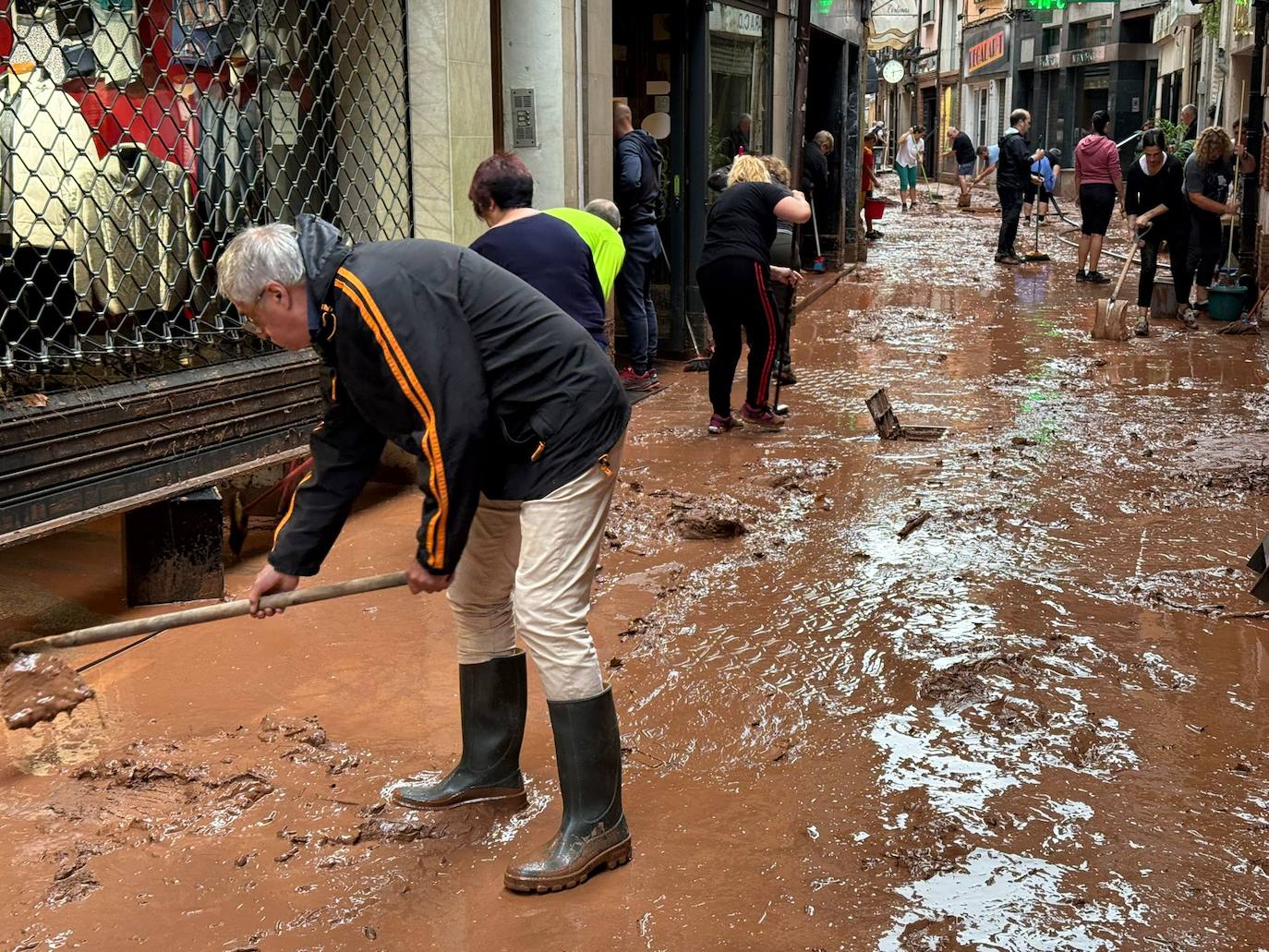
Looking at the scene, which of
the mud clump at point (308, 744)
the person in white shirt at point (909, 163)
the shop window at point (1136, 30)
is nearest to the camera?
the mud clump at point (308, 744)

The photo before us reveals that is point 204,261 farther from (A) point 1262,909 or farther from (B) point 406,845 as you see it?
(A) point 1262,909

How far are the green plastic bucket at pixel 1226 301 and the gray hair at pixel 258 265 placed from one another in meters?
12.0

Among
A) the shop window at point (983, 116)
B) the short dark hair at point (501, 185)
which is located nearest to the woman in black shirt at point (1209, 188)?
the short dark hair at point (501, 185)

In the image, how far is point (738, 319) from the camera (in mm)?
8438

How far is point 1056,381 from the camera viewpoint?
10.4 metres

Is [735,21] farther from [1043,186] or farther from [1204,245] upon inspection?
[1043,186]

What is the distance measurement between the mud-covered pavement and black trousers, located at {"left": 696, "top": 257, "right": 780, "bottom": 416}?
1.09 m

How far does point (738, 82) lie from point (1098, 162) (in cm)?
532

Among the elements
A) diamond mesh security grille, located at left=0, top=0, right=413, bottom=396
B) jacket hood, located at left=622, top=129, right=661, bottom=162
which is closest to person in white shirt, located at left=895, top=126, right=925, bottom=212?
jacket hood, located at left=622, top=129, right=661, bottom=162

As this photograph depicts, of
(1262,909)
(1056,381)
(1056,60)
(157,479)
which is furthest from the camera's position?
(1056,60)

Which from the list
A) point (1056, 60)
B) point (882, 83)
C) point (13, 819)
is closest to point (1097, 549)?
point (13, 819)

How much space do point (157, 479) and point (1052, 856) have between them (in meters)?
3.77

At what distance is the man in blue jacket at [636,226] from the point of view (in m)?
9.91

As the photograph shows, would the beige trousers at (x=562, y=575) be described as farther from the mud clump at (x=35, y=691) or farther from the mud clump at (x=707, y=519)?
the mud clump at (x=707, y=519)
